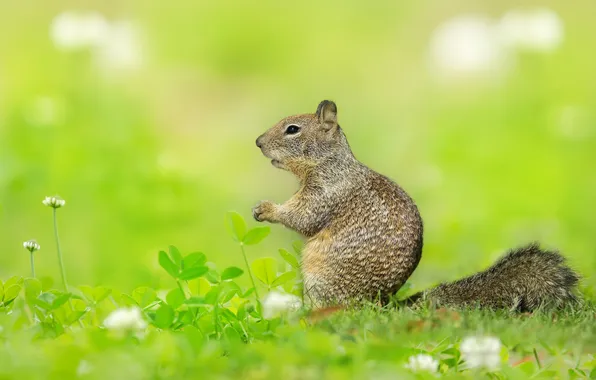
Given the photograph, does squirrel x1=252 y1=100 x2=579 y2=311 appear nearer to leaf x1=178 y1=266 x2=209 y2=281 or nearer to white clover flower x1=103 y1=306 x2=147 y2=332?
leaf x1=178 y1=266 x2=209 y2=281

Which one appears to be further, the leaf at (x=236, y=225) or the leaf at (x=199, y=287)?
the leaf at (x=199, y=287)

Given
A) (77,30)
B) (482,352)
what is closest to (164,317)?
(482,352)

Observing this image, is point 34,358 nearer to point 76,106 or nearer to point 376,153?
point 376,153

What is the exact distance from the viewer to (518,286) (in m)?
2.59

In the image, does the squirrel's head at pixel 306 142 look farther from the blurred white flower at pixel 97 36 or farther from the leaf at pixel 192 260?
the blurred white flower at pixel 97 36

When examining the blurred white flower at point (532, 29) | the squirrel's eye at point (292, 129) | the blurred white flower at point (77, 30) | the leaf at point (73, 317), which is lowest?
the leaf at point (73, 317)

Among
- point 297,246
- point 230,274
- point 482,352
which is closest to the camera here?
point 482,352

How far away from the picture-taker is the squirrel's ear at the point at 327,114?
2.90 meters

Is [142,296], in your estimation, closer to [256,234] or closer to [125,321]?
[256,234]

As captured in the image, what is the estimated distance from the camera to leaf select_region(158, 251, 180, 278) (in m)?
2.36

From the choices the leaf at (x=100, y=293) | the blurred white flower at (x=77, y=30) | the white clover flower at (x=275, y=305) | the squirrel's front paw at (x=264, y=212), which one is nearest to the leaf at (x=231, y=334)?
the white clover flower at (x=275, y=305)

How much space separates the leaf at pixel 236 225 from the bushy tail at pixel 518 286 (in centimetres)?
49

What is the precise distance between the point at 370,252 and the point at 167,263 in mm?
569

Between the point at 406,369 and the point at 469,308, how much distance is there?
578mm
